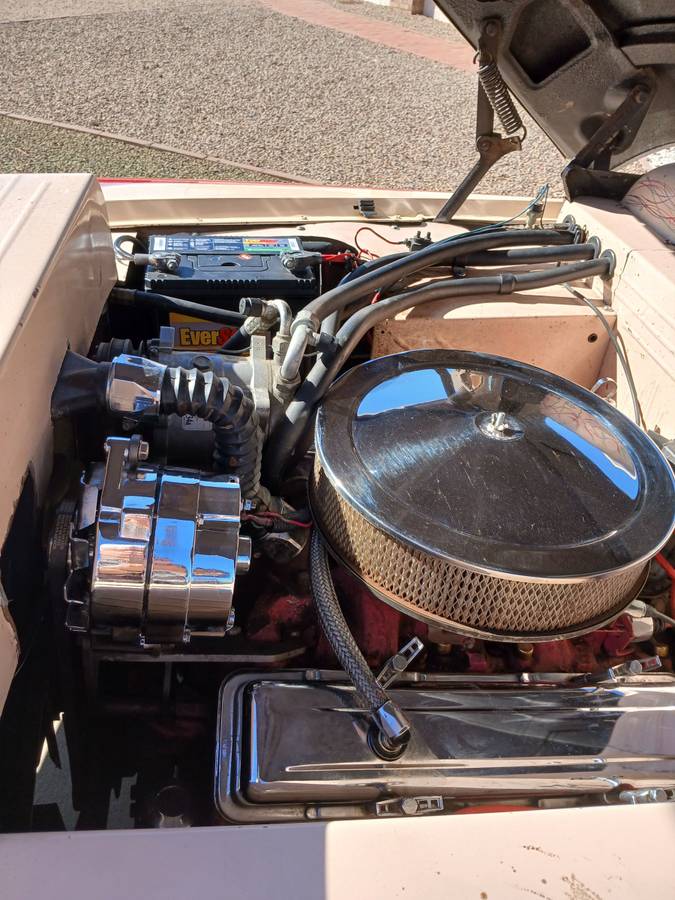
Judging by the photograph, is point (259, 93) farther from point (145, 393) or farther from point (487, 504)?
point (487, 504)

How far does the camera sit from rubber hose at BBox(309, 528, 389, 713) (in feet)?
2.98

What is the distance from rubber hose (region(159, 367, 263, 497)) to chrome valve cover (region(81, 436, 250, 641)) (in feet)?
0.31

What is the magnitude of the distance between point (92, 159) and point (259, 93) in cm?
258

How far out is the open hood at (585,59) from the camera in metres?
1.49

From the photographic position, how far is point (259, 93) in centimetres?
739

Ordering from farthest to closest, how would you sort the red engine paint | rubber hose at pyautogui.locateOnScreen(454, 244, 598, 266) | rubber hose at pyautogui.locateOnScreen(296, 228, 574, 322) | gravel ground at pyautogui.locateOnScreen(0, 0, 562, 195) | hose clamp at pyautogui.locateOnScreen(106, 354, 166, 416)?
gravel ground at pyautogui.locateOnScreen(0, 0, 562, 195)
rubber hose at pyautogui.locateOnScreen(454, 244, 598, 266)
rubber hose at pyautogui.locateOnScreen(296, 228, 574, 322)
the red engine paint
hose clamp at pyautogui.locateOnScreen(106, 354, 166, 416)

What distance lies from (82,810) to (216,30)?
9.69 metres

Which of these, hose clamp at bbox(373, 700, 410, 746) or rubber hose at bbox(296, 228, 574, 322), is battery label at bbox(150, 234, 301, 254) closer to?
rubber hose at bbox(296, 228, 574, 322)

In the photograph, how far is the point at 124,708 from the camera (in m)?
1.09

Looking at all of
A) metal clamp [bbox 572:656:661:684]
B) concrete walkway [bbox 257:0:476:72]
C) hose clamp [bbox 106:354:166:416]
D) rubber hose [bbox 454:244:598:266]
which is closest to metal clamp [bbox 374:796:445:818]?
metal clamp [bbox 572:656:661:684]

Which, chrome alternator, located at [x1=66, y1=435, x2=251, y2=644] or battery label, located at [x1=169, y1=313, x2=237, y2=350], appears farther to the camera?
battery label, located at [x1=169, y1=313, x2=237, y2=350]

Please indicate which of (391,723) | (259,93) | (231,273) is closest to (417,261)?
(231,273)

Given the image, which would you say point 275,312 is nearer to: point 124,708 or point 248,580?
point 248,580

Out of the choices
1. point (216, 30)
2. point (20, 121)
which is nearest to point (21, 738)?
point (20, 121)
